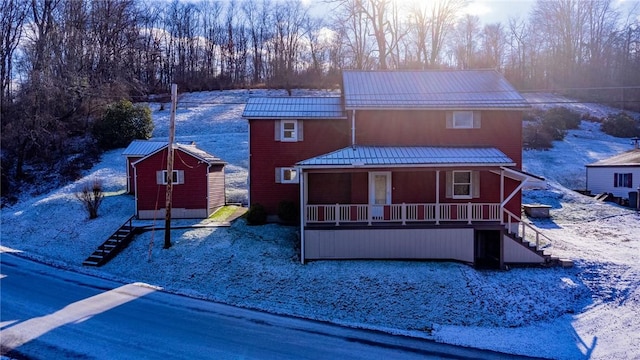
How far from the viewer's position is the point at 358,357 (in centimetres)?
1005

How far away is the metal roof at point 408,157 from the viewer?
16844 millimetres


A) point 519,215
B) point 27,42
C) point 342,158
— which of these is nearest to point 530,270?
point 519,215

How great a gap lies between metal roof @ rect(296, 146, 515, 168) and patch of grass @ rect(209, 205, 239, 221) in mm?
7378

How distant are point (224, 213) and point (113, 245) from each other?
621cm

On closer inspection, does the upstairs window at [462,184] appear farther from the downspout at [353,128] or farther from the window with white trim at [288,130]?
the window with white trim at [288,130]

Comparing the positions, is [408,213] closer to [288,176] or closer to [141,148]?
[288,176]

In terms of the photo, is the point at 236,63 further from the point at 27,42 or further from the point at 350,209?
the point at 350,209

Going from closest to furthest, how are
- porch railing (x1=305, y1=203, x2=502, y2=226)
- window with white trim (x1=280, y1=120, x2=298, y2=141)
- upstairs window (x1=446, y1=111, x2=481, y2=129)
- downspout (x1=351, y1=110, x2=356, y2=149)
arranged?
porch railing (x1=305, y1=203, x2=502, y2=226) → downspout (x1=351, y1=110, x2=356, y2=149) → upstairs window (x1=446, y1=111, x2=481, y2=129) → window with white trim (x1=280, y1=120, x2=298, y2=141)

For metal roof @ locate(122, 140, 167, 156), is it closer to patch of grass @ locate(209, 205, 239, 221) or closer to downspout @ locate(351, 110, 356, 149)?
patch of grass @ locate(209, 205, 239, 221)

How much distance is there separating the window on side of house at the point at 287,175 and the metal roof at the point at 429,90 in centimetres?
446

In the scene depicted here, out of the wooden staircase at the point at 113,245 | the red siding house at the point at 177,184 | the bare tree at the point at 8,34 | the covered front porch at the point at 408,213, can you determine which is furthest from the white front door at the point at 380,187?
the bare tree at the point at 8,34

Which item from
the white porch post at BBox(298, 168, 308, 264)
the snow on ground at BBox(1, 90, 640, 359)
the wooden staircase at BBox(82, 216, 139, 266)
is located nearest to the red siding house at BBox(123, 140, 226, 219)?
the snow on ground at BBox(1, 90, 640, 359)

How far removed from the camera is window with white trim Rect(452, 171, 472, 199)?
18.9 m

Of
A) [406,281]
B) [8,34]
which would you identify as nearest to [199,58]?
[8,34]
